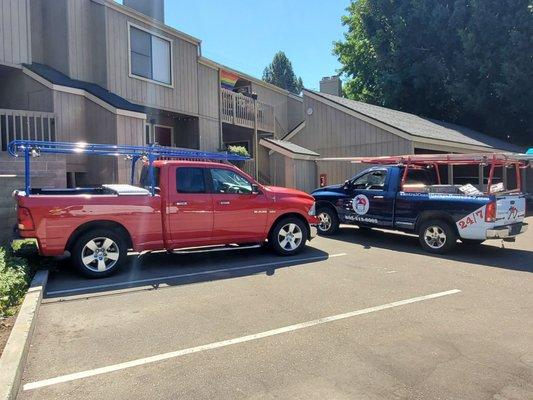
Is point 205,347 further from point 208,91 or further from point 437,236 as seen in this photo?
point 208,91

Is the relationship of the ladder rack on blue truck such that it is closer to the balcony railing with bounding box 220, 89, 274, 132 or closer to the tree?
the balcony railing with bounding box 220, 89, 274, 132

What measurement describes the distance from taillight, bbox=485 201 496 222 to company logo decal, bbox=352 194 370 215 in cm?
288

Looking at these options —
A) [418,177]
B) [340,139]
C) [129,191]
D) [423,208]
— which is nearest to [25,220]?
[129,191]

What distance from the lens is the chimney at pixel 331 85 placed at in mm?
29550

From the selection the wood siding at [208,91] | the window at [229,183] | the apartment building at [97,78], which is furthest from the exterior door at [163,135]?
the window at [229,183]

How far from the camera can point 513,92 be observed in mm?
25266

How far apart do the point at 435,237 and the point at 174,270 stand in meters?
5.46

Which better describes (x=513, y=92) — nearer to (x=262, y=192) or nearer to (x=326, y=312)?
(x=262, y=192)

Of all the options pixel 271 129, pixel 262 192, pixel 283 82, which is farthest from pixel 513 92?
pixel 283 82

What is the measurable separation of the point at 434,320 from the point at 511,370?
1315 millimetres

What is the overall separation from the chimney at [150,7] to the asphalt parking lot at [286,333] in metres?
Answer: 11.8

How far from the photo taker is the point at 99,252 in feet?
23.7

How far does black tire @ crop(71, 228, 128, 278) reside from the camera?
705 cm

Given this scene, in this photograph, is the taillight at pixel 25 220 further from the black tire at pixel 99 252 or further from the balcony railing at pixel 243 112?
the balcony railing at pixel 243 112
